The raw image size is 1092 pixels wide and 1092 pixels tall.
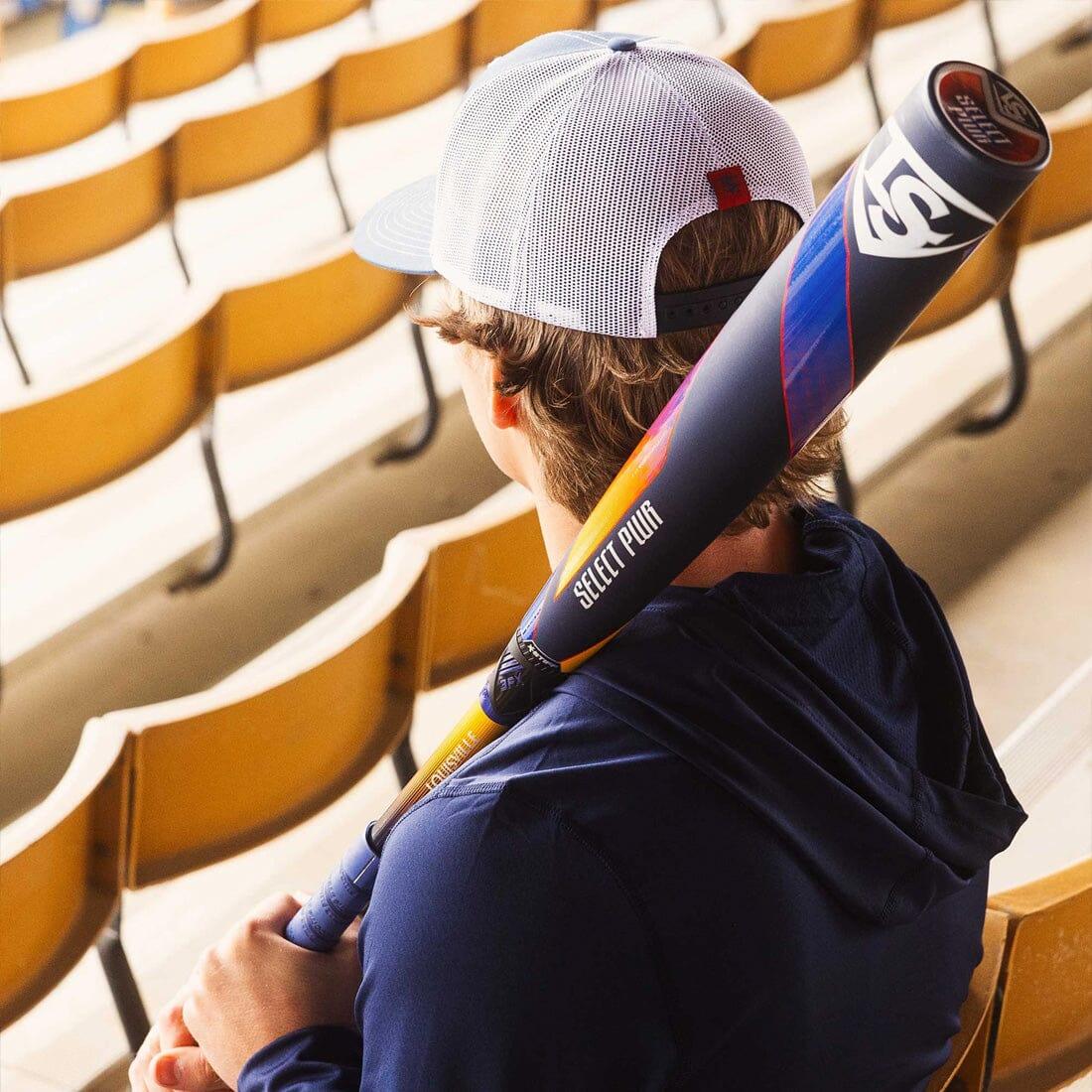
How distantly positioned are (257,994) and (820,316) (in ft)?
2.29

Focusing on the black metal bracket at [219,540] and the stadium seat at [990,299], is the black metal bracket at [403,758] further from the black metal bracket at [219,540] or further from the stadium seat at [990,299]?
the stadium seat at [990,299]

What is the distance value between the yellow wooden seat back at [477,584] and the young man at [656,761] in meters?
0.98

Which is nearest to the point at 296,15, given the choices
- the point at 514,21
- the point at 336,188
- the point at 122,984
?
the point at 514,21

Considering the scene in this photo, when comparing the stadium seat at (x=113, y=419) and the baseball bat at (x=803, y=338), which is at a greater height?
the baseball bat at (x=803, y=338)

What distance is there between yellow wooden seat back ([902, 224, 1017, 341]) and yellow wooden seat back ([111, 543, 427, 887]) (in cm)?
153

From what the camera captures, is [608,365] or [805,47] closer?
[608,365]

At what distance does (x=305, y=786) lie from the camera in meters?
1.93

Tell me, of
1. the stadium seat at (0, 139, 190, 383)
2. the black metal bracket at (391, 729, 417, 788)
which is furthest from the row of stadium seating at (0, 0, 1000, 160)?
the black metal bracket at (391, 729, 417, 788)

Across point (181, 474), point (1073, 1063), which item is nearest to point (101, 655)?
point (181, 474)

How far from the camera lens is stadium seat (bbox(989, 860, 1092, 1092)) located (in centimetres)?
116

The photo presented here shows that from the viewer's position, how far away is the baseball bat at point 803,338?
1.79ft

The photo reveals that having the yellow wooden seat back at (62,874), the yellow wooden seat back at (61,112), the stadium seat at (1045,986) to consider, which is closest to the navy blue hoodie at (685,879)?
the stadium seat at (1045,986)

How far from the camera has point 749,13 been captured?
5625 millimetres

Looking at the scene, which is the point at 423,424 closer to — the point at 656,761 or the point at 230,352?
the point at 230,352
